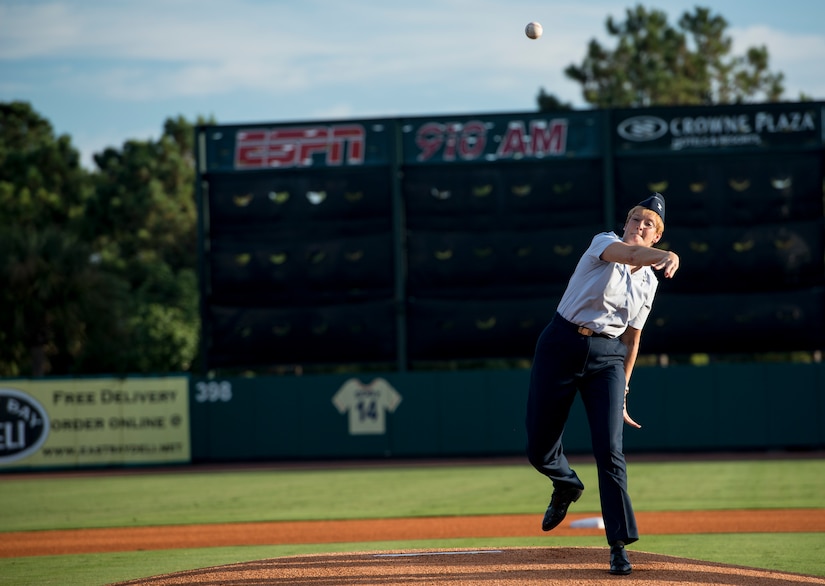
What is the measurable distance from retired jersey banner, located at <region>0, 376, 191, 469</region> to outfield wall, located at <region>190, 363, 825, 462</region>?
0.52m

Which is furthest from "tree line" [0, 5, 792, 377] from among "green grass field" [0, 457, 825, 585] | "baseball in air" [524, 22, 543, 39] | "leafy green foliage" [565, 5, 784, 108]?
"baseball in air" [524, 22, 543, 39]

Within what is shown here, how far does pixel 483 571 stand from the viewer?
18.4 feet

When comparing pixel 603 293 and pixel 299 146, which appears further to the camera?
pixel 299 146

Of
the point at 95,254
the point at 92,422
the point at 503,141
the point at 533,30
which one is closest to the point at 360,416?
the point at 92,422

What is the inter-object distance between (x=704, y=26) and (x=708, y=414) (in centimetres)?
3091

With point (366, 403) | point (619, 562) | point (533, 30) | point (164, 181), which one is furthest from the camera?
point (164, 181)

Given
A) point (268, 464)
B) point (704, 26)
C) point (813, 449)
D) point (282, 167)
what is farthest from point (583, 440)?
point (704, 26)

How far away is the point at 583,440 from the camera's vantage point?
20547 millimetres

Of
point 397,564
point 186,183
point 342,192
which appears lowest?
point 397,564

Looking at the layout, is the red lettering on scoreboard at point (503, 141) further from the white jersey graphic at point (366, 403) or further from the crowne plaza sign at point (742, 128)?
the white jersey graphic at point (366, 403)

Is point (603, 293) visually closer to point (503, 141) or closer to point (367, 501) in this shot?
point (367, 501)

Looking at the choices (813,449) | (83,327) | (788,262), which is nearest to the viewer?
(788,262)

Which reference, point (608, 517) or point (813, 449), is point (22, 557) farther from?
point (813, 449)

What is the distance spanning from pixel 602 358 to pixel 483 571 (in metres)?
1.24
